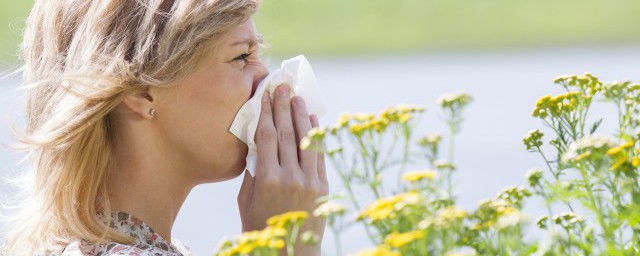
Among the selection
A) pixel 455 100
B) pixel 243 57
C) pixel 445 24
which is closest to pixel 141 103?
pixel 243 57

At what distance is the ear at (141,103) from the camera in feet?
5.27

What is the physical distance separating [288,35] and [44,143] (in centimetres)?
1022

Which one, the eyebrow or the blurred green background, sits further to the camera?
the blurred green background

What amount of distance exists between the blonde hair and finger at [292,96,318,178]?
16cm

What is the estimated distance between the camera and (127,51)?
1.60 meters

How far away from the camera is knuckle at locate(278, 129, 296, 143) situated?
164cm

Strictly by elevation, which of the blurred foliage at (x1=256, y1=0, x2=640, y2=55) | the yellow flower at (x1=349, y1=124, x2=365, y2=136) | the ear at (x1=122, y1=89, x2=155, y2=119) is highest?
the blurred foliage at (x1=256, y1=0, x2=640, y2=55)

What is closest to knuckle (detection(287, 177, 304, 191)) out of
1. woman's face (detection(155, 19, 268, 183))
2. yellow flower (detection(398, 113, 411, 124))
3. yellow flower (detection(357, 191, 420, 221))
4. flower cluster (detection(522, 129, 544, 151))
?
woman's face (detection(155, 19, 268, 183))

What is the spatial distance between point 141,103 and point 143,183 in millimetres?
125

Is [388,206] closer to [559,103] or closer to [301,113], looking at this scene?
[559,103]

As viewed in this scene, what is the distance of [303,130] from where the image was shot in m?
1.65

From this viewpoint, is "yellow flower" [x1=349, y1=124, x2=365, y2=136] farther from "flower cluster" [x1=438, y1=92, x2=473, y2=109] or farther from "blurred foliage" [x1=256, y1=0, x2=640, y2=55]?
"blurred foliage" [x1=256, y1=0, x2=640, y2=55]

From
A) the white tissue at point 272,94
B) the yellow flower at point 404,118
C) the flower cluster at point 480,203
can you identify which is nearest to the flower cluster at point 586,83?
the flower cluster at point 480,203

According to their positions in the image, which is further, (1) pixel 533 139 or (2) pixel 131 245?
(2) pixel 131 245
